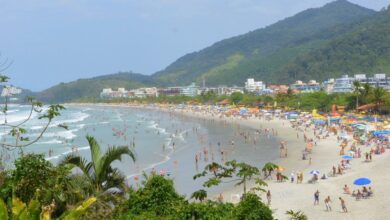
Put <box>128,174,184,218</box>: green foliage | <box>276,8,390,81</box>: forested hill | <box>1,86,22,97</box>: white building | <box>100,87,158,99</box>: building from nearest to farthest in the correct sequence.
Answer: <box>1,86,22,97</box>: white building, <box>128,174,184,218</box>: green foliage, <box>276,8,390,81</box>: forested hill, <box>100,87,158,99</box>: building

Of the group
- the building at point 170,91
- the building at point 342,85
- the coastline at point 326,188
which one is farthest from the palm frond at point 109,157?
the building at point 170,91

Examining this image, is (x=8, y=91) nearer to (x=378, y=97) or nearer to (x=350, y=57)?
(x=378, y=97)

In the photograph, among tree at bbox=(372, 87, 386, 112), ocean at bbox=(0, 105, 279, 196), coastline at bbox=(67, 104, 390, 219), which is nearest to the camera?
coastline at bbox=(67, 104, 390, 219)

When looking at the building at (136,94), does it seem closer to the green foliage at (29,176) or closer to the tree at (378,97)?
the tree at (378,97)

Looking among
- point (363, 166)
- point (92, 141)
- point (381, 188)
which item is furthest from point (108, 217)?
point (363, 166)

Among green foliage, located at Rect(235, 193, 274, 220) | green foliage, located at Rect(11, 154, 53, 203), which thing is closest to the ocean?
green foliage, located at Rect(11, 154, 53, 203)

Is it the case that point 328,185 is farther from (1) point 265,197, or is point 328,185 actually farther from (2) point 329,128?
(2) point 329,128

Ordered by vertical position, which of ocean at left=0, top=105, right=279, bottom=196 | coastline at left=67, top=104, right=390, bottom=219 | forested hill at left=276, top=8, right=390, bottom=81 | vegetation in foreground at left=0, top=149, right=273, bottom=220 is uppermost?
forested hill at left=276, top=8, right=390, bottom=81

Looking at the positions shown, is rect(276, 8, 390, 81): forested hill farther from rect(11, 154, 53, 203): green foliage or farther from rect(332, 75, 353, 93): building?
rect(11, 154, 53, 203): green foliage
